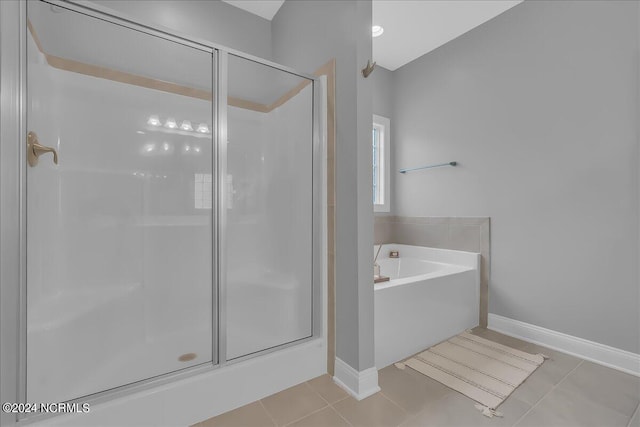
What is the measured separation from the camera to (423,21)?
246 cm

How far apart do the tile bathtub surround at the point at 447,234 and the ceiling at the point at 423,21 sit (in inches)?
64.5

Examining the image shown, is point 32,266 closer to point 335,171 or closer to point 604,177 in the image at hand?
point 335,171

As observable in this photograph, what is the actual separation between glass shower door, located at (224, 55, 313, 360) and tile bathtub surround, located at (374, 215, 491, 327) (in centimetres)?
150

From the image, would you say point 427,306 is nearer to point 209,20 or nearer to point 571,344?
point 571,344

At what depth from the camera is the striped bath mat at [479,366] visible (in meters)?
1.53

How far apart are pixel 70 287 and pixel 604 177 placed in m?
3.06

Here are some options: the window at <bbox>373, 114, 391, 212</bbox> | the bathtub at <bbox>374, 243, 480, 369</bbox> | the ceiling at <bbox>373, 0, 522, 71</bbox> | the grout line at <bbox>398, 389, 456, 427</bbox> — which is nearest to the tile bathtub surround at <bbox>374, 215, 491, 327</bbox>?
the bathtub at <bbox>374, 243, 480, 369</bbox>

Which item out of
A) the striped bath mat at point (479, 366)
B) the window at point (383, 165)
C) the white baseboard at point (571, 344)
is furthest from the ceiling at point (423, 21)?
the striped bath mat at point (479, 366)

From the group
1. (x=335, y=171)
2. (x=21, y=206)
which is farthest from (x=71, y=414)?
(x=335, y=171)

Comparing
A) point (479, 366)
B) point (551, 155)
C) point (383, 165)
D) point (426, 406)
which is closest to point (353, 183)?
point (426, 406)

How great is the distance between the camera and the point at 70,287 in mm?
1447

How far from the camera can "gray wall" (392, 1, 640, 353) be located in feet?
5.82

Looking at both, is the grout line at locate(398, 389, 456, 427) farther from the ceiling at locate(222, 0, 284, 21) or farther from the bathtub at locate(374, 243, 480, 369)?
the ceiling at locate(222, 0, 284, 21)
